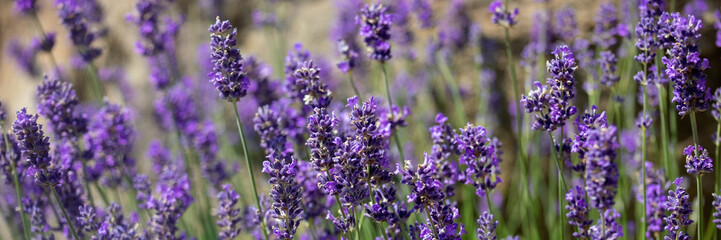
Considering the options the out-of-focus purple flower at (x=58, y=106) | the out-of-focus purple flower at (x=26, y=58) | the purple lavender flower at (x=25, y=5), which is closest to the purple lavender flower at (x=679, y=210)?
the out-of-focus purple flower at (x=58, y=106)

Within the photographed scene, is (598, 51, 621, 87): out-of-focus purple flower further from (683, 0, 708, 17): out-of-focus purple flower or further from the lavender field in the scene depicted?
(683, 0, 708, 17): out-of-focus purple flower

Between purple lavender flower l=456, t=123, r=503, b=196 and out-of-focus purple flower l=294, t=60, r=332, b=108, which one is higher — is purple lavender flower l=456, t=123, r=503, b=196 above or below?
below

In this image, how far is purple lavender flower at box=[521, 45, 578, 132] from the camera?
6.59ft

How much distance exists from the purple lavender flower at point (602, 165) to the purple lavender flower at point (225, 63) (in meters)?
1.18

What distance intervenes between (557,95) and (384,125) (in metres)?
0.83

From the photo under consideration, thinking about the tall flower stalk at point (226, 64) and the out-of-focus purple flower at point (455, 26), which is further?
the out-of-focus purple flower at point (455, 26)

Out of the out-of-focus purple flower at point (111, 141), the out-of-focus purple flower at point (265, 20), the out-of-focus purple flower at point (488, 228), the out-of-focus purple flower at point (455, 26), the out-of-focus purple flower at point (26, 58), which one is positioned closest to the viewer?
the out-of-focus purple flower at point (488, 228)

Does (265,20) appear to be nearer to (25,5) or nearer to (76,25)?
(76,25)

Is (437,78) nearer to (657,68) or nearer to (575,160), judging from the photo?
(575,160)

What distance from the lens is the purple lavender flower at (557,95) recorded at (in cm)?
201

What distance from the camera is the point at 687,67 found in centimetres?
208

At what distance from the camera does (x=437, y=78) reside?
514 cm

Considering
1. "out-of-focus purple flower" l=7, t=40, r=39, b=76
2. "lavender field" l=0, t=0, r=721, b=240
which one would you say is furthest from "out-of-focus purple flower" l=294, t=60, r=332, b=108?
"out-of-focus purple flower" l=7, t=40, r=39, b=76

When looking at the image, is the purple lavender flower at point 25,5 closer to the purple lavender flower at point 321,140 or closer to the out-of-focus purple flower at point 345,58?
the out-of-focus purple flower at point 345,58
